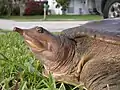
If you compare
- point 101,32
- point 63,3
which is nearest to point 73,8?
point 63,3

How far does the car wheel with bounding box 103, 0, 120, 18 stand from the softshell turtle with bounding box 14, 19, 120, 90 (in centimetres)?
421

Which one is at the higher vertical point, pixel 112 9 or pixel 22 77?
pixel 112 9

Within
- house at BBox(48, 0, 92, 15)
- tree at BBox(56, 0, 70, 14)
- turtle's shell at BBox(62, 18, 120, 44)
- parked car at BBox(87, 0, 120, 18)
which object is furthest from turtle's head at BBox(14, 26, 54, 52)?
house at BBox(48, 0, 92, 15)

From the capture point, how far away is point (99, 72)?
4.74 ft

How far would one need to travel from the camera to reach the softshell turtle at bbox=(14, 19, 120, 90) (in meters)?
1.46

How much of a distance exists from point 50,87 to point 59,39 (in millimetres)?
267

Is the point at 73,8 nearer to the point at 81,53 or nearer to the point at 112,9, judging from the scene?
the point at 112,9

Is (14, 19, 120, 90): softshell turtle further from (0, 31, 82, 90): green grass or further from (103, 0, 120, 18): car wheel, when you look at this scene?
(103, 0, 120, 18): car wheel

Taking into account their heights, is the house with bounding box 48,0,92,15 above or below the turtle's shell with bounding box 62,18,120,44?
below

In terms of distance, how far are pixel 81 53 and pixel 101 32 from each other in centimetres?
13

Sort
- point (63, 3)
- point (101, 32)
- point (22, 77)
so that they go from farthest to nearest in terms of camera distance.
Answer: point (63, 3) → point (22, 77) → point (101, 32)

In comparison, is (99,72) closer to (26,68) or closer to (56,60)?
(56,60)

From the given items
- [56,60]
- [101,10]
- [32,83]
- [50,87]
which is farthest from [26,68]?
[101,10]

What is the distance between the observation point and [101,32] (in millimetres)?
1547
